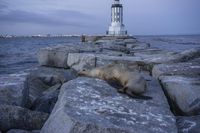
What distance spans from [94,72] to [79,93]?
2.11m

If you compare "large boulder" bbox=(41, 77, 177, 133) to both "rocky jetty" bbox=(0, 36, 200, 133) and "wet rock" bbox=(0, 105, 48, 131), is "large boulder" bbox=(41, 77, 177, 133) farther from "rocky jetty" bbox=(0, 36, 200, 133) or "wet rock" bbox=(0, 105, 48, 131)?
"wet rock" bbox=(0, 105, 48, 131)

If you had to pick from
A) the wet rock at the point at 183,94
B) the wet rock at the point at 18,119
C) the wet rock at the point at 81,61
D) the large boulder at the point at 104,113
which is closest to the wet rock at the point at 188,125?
the large boulder at the point at 104,113

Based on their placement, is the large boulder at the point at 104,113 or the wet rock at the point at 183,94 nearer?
the large boulder at the point at 104,113

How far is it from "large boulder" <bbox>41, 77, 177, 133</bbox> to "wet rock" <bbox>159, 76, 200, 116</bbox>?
570 millimetres

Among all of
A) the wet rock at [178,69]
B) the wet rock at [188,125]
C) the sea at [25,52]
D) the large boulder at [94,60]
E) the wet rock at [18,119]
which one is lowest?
the sea at [25,52]

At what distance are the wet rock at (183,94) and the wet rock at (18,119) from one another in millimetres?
2352

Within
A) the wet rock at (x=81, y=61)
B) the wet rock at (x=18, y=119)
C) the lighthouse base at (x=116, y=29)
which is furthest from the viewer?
the lighthouse base at (x=116, y=29)

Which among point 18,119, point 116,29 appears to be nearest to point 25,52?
point 116,29

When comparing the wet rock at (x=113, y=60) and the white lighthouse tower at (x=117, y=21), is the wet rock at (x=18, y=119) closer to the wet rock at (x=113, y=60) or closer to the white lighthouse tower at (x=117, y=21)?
the wet rock at (x=113, y=60)

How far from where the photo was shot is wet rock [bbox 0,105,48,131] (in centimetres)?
521

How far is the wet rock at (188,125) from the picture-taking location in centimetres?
447

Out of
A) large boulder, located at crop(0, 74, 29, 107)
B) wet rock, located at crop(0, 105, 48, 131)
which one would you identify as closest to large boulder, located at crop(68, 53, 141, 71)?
large boulder, located at crop(0, 74, 29, 107)

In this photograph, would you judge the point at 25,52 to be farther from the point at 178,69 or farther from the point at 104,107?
the point at 104,107

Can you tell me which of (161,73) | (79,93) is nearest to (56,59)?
(161,73)
